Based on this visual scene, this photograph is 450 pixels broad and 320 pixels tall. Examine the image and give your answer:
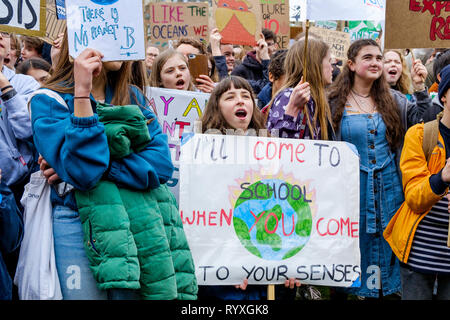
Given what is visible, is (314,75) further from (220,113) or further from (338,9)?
(220,113)

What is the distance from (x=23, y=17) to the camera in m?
3.68

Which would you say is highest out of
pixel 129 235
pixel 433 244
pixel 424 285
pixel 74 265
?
pixel 129 235

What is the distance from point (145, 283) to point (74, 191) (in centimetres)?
50

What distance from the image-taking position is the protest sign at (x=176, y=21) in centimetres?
764

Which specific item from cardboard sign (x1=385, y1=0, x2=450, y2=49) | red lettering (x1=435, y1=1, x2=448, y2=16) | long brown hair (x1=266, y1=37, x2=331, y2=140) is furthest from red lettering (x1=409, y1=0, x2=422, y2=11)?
long brown hair (x1=266, y1=37, x2=331, y2=140)

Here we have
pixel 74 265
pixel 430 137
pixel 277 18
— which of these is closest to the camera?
pixel 74 265

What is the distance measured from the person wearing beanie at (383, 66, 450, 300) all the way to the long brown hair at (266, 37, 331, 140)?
705mm

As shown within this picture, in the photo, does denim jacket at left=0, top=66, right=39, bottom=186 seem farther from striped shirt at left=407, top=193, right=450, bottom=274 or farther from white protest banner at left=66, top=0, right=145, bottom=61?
striped shirt at left=407, top=193, right=450, bottom=274

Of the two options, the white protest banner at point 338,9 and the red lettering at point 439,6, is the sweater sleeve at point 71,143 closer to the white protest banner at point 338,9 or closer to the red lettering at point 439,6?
the white protest banner at point 338,9

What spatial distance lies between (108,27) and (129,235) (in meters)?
1.00

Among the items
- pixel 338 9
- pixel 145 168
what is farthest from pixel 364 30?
pixel 145 168

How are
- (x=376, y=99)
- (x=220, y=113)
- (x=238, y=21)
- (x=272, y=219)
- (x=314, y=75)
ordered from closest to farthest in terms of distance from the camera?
(x=272, y=219) < (x=220, y=113) < (x=314, y=75) < (x=376, y=99) < (x=238, y=21)

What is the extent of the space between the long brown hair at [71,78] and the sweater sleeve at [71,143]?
0.16 metres

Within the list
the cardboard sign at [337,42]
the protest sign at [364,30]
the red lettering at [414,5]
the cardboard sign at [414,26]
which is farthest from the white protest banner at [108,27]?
the protest sign at [364,30]
